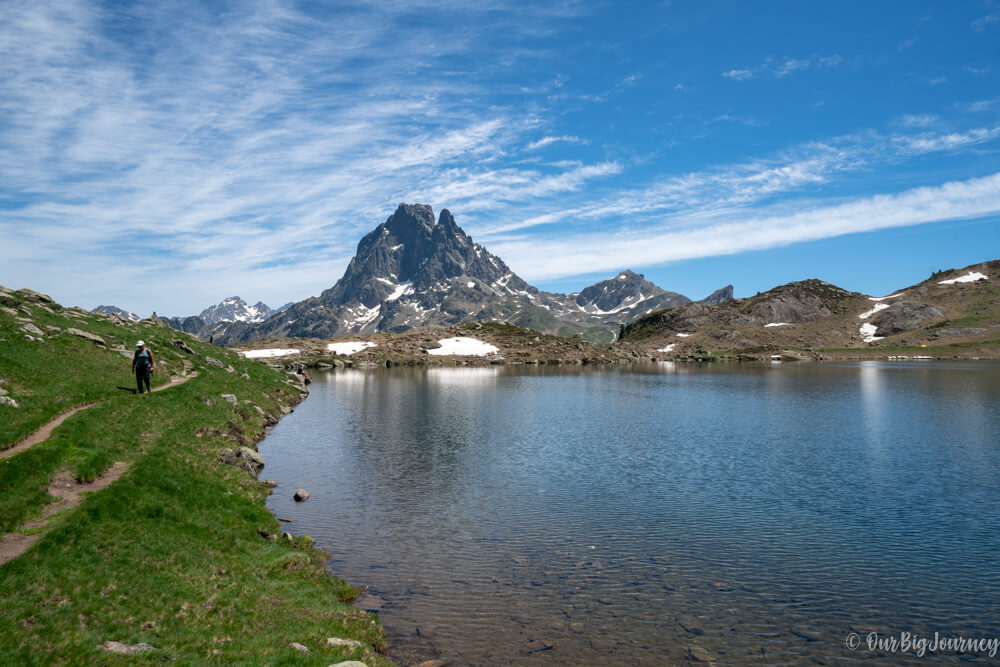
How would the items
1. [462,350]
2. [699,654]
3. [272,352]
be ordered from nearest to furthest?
[699,654] → [272,352] → [462,350]

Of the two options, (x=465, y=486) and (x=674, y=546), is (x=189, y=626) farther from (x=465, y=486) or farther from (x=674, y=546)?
(x=465, y=486)

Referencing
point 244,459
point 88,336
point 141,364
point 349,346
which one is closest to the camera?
point 244,459

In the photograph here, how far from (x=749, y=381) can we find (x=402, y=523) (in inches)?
4246

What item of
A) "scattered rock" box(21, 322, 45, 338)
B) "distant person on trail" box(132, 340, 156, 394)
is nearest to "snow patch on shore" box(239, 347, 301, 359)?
"scattered rock" box(21, 322, 45, 338)

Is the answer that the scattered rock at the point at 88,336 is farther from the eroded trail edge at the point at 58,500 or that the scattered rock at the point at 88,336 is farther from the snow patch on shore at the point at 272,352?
the snow patch on shore at the point at 272,352

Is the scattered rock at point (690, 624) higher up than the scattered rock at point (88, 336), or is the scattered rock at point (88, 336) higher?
the scattered rock at point (88, 336)

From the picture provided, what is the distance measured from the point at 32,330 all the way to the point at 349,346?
486 feet

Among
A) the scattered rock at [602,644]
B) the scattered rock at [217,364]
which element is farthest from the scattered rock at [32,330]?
the scattered rock at [602,644]

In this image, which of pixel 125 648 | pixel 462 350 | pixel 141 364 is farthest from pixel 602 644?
pixel 462 350

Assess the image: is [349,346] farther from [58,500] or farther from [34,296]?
[58,500]

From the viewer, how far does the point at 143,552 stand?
18141 mm

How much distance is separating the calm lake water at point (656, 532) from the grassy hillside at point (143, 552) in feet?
9.53

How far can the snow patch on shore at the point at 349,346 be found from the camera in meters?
184

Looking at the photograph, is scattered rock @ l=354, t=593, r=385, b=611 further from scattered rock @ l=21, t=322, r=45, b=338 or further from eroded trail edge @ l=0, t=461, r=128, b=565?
scattered rock @ l=21, t=322, r=45, b=338
